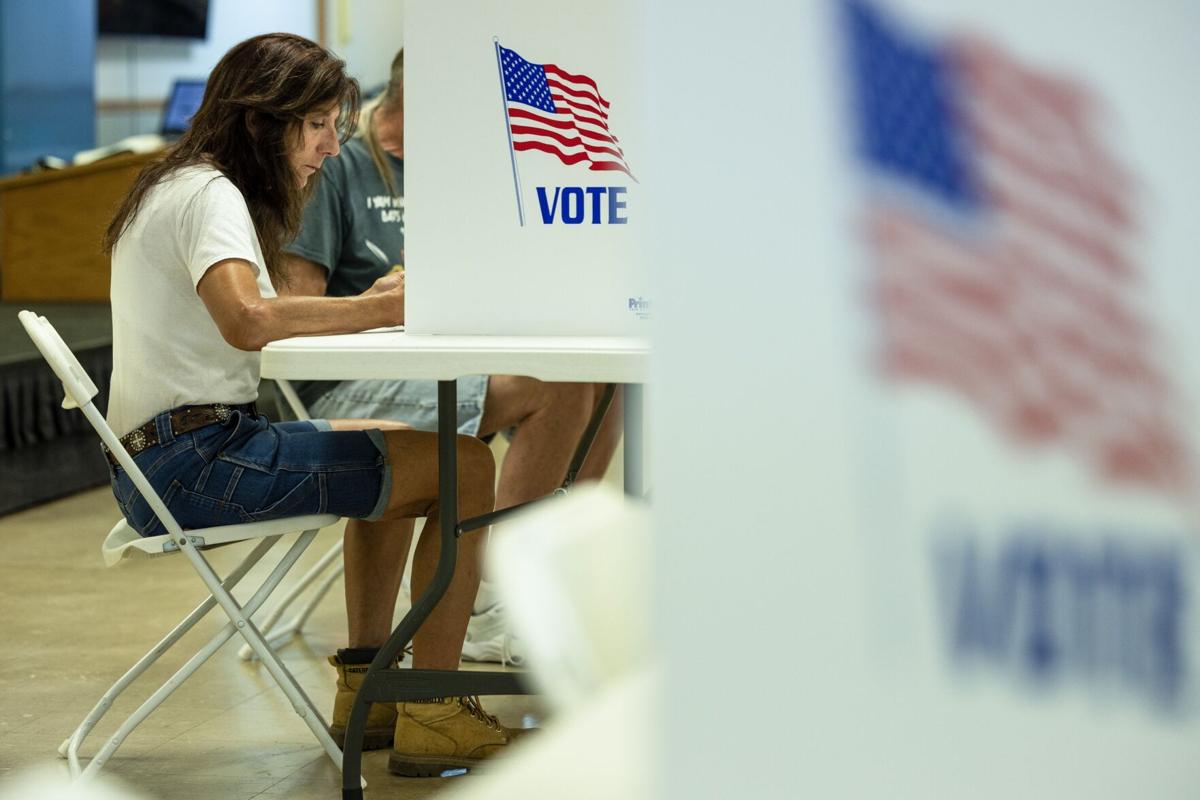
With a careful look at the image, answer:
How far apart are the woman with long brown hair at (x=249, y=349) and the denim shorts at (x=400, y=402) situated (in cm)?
38

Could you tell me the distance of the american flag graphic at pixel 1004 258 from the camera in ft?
1.39

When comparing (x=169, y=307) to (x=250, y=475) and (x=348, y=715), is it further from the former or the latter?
(x=348, y=715)

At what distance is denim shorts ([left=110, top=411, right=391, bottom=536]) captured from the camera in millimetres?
1877

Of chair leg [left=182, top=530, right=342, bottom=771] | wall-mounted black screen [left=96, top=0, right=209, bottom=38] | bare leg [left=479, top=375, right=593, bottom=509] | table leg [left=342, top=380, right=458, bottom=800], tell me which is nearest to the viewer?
table leg [left=342, top=380, right=458, bottom=800]

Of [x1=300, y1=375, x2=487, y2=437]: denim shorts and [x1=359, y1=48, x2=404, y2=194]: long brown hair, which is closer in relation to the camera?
Result: [x1=300, y1=375, x2=487, y2=437]: denim shorts

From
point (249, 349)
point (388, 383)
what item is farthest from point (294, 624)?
point (249, 349)

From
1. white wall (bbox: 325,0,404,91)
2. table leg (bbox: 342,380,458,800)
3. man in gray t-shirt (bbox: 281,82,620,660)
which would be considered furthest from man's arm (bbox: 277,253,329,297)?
white wall (bbox: 325,0,404,91)

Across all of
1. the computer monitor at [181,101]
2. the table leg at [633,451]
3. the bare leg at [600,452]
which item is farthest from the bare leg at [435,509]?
the computer monitor at [181,101]

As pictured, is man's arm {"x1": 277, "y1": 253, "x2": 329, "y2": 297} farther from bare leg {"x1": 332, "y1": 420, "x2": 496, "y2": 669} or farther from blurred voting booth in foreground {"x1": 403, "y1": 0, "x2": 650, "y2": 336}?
blurred voting booth in foreground {"x1": 403, "y1": 0, "x2": 650, "y2": 336}

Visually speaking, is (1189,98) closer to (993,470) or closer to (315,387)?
(993,470)

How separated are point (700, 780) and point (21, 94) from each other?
8698 mm

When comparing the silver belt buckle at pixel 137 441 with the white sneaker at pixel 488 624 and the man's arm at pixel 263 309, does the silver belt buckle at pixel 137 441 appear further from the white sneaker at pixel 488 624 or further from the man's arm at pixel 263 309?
the white sneaker at pixel 488 624

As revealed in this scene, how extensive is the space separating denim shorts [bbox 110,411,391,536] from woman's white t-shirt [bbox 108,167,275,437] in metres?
0.05

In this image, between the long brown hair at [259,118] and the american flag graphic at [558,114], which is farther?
the long brown hair at [259,118]
